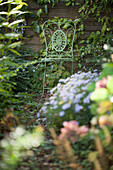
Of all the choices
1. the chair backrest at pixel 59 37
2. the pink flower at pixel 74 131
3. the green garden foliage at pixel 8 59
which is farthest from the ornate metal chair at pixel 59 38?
the pink flower at pixel 74 131

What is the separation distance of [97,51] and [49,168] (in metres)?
2.67

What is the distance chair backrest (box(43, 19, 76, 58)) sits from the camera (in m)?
3.58

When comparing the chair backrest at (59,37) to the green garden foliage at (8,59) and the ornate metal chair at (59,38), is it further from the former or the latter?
the green garden foliage at (8,59)

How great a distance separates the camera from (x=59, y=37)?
3588 mm

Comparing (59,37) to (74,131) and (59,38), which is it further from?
(74,131)

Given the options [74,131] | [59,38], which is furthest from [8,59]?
[59,38]

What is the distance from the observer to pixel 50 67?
3.64 metres

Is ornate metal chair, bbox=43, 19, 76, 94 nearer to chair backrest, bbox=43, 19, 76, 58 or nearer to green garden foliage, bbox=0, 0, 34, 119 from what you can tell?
chair backrest, bbox=43, 19, 76, 58

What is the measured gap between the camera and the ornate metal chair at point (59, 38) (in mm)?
3570

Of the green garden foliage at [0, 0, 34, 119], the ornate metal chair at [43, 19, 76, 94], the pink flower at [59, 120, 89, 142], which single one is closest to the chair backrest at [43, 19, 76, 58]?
the ornate metal chair at [43, 19, 76, 94]

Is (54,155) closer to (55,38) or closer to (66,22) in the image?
(55,38)

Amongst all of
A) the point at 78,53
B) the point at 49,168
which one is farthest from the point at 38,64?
the point at 49,168

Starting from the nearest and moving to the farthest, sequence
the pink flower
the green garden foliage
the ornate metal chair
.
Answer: the pink flower < the green garden foliage < the ornate metal chair

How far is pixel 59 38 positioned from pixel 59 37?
2cm
